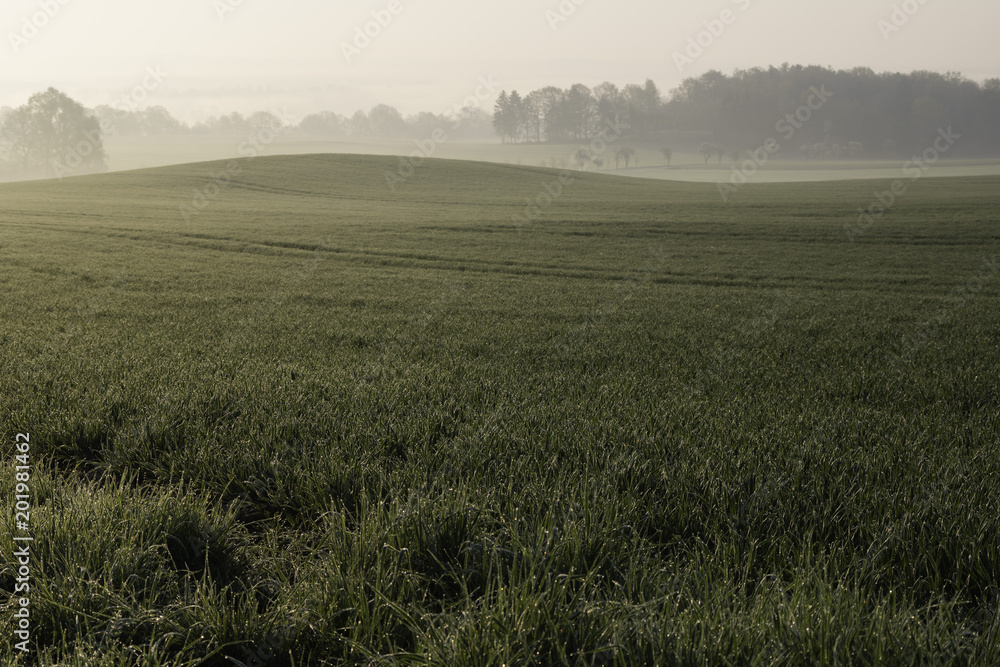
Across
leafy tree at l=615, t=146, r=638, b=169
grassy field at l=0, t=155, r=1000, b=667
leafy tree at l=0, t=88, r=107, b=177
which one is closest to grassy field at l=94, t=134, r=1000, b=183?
leafy tree at l=615, t=146, r=638, b=169

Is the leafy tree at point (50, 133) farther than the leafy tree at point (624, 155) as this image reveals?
No

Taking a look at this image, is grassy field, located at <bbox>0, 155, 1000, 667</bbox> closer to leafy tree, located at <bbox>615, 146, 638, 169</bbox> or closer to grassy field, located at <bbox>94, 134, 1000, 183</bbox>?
grassy field, located at <bbox>94, 134, 1000, 183</bbox>

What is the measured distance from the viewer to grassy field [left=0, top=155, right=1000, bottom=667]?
7.63ft

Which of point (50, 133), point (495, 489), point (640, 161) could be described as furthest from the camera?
point (640, 161)

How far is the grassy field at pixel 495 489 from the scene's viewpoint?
2326mm

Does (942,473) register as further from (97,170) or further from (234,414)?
(97,170)

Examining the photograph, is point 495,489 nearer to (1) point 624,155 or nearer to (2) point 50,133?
(2) point 50,133

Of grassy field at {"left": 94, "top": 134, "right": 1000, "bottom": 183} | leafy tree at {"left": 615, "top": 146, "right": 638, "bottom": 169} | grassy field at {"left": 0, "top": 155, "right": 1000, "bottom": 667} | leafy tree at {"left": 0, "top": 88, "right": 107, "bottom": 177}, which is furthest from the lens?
leafy tree at {"left": 615, "top": 146, "right": 638, "bottom": 169}

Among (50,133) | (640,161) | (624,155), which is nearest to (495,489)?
(50,133)

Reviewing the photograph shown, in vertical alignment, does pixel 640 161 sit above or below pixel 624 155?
below

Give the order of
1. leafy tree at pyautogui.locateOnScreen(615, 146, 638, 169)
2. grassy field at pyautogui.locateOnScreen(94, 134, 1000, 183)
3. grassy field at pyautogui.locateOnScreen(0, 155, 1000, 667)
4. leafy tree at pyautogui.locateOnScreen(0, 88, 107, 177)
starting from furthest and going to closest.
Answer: leafy tree at pyautogui.locateOnScreen(615, 146, 638, 169) < grassy field at pyautogui.locateOnScreen(94, 134, 1000, 183) < leafy tree at pyautogui.locateOnScreen(0, 88, 107, 177) < grassy field at pyautogui.locateOnScreen(0, 155, 1000, 667)

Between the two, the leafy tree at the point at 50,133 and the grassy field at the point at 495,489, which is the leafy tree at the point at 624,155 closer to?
the leafy tree at the point at 50,133

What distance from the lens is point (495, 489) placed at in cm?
346

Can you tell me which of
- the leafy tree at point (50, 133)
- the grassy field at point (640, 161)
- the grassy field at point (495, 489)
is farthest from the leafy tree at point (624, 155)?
the grassy field at point (495, 489)
